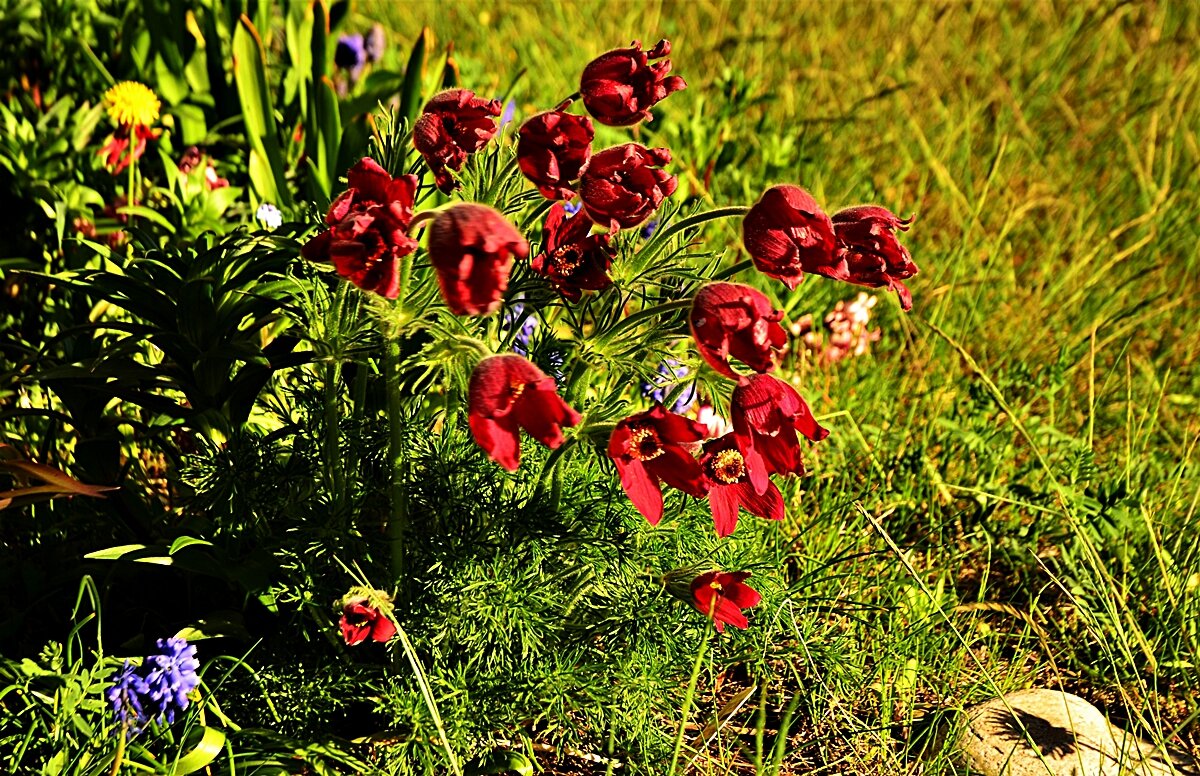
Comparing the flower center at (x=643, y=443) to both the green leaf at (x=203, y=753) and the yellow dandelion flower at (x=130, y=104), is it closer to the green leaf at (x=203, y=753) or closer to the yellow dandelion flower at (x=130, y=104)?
the green leaf at (x=203, y=753)

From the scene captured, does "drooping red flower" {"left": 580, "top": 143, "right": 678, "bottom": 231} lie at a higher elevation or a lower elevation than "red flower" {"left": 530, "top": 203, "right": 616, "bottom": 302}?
higher

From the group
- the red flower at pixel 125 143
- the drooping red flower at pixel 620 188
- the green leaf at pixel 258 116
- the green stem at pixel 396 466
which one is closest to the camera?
the drooping red flower at pixel 620 188

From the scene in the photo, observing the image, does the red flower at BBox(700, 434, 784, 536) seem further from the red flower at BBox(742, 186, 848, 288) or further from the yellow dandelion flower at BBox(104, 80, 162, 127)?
the yellow dandelion flower at BBox(104, 80, 162, 127)

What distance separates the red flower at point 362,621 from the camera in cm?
145

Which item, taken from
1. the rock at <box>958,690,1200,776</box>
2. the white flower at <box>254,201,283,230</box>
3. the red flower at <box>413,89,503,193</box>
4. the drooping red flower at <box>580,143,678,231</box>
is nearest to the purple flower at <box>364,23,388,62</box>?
the white flower at <box>254,201,283,230</box>

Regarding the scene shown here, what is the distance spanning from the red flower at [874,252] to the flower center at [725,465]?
0.26m

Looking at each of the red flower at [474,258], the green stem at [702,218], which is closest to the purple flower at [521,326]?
the green stem at [702,218]

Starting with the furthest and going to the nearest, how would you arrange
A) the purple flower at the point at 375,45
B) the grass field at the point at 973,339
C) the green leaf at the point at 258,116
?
1. the purple flower at the point at 375,45
2. the green leaf at the point at 258,116
3. the grass field at the point at 973,339

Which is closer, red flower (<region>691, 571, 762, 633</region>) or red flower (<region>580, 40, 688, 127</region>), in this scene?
red flower (<region>580, 40, 688, 127</region>)

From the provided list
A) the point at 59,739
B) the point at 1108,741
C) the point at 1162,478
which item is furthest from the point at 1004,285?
the point at 59,739

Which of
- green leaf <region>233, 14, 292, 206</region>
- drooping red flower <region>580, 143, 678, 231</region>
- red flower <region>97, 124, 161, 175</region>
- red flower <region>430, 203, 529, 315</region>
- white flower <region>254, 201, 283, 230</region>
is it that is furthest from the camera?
green leaf <region>233, 14, 292, 206</region>

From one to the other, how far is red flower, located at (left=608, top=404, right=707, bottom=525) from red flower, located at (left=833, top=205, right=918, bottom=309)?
264mm

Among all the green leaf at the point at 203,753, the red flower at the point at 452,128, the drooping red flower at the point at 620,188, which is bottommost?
the green leaf at the point at 203,753

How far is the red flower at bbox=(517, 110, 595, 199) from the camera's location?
1278 mm
